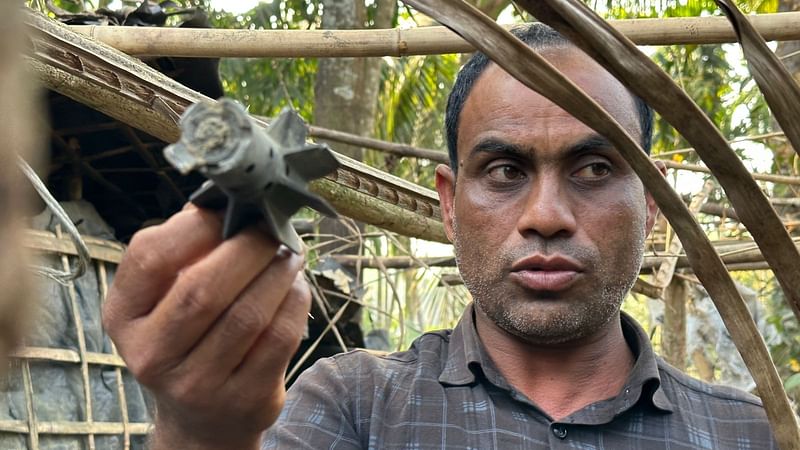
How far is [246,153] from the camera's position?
1.98 ft

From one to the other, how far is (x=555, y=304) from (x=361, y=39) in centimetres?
65

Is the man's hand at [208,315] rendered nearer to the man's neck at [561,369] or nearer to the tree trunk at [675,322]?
the man's neck at [561,369]

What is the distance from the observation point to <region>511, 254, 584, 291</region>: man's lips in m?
1.65

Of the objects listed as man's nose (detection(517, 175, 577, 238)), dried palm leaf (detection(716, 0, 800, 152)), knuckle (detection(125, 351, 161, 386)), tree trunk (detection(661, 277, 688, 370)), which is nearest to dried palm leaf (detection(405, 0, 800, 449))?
dried palm leaf (detection(716, 0, 800, 152))

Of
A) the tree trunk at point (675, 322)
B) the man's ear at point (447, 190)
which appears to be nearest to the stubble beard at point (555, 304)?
the man's ear at point (447, 190)

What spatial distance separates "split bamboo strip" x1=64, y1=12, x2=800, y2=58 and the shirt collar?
573mm

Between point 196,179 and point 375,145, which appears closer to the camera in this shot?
point 375,145

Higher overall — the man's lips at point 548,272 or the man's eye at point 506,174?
the man's eye at point 506,174

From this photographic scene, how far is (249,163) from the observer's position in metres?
0.61

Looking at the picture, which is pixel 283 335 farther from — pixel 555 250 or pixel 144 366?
pixel 555 250

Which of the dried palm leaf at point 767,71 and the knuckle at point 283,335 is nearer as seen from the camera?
the knuckle at point 283,335

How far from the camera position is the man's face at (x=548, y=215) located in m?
1.67

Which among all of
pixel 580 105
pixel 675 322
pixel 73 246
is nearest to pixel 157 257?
pixel 580 105

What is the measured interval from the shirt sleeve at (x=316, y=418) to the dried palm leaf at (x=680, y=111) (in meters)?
0.85
